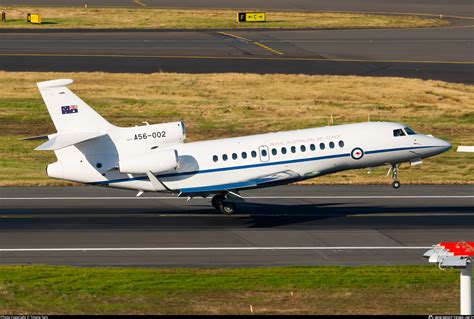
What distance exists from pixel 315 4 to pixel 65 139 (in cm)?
8820

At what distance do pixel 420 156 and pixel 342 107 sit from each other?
82.0 ft

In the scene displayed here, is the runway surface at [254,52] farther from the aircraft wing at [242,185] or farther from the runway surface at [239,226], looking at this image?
the aircraft wing at [242,185]

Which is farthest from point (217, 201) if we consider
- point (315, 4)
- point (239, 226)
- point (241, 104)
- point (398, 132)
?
point (315, 4)

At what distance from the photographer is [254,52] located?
291 feet

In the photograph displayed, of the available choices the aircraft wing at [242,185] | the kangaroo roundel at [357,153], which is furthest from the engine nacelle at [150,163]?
the kangaroo roundel at [357,153]

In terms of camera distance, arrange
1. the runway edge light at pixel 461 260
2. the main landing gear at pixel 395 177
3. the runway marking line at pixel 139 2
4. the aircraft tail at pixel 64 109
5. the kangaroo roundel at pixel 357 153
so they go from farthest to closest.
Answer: the runway marking line at pixel 139 2 → the main landing gear at pixel 395 177 → the kangaroo roundel at pixel 357 153 → the aircraft tail at pixel 64 109 → the runway edge light at pixel 461 260

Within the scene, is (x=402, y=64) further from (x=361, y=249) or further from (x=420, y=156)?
(x=361, y=249)

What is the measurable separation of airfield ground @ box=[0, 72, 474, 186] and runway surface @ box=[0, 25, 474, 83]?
335 centimetres

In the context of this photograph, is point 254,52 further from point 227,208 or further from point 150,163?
point 150,163

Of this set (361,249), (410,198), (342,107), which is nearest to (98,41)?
(342,107)

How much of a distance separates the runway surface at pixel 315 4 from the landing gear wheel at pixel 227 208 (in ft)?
254

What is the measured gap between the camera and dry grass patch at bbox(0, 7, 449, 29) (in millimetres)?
105438

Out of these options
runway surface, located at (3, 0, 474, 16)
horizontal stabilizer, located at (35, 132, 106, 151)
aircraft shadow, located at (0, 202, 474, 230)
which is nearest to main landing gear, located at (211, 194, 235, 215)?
aircraft shadow, located at (0, 202, 474, 230)

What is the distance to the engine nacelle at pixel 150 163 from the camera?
43.8m
